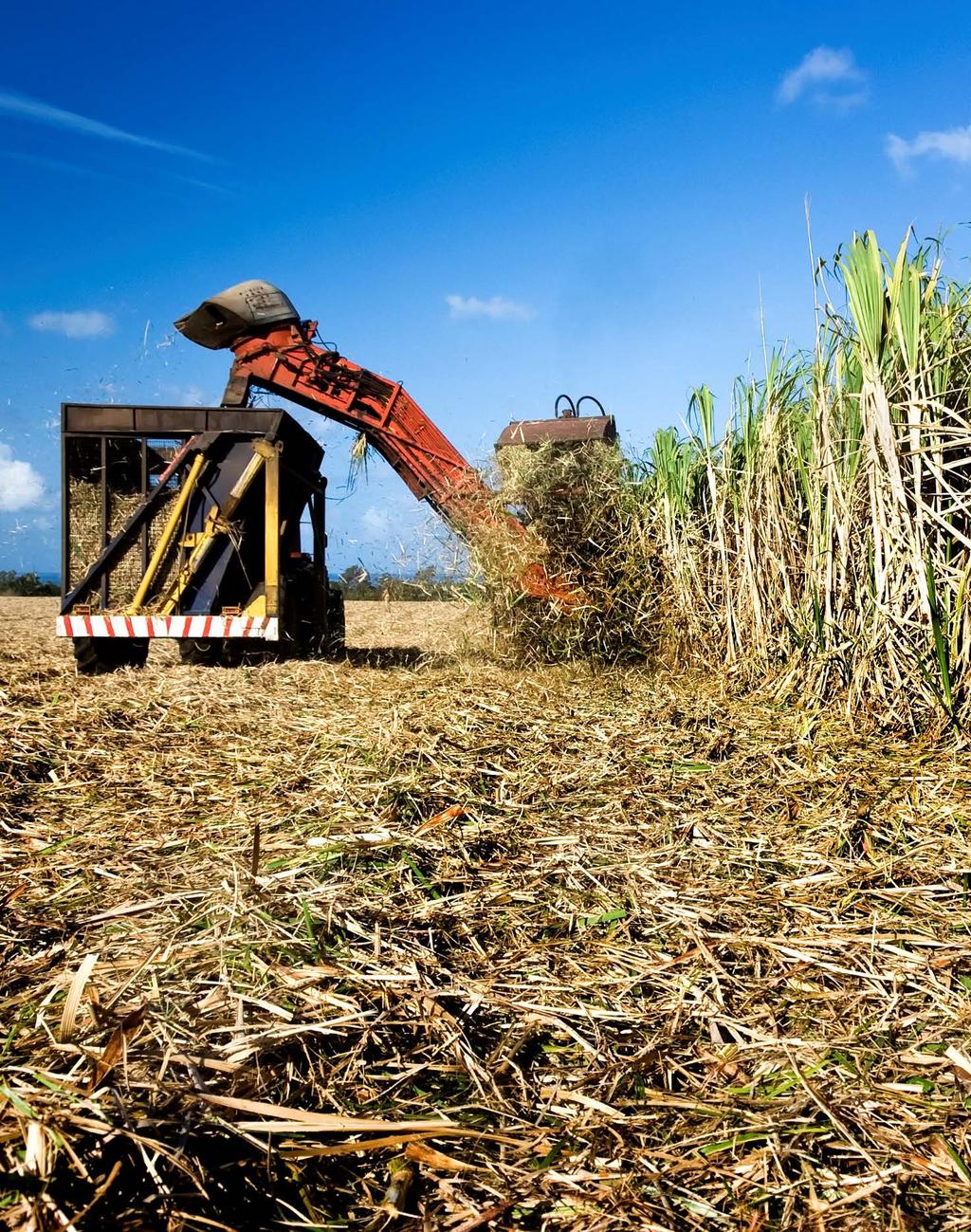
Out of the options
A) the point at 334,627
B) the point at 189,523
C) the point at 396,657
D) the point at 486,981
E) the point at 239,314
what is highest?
the point at 239,314

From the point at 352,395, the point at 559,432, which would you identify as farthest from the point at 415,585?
the point at 352,395

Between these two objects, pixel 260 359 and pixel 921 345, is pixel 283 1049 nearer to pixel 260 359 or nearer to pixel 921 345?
pixel 921 345

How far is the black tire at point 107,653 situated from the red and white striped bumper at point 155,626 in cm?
10

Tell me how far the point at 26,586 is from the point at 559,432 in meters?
26.4

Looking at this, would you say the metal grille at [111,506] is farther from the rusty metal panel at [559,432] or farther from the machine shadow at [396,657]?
the rusty metal panel at [559,432]

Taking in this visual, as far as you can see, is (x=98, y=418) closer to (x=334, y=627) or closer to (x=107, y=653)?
(x=107, y=653)

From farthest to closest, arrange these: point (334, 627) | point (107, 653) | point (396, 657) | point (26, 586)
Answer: point (26, 586), point (396, 657), point (334, 627), point (107, 653)

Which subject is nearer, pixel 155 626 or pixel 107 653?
pixel 155 626

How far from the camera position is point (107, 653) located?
274 inches

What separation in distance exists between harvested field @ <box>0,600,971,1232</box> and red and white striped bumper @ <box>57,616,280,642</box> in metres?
2.47

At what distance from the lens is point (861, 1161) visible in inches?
64.1

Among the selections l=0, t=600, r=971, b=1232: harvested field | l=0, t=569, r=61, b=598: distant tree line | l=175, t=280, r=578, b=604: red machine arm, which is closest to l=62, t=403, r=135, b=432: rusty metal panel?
l=175, t=280, r=578, b=604: red machine arm

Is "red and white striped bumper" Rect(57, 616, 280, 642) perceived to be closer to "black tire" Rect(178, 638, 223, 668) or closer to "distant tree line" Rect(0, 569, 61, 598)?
"black tire" Rect(178, 638, 223, 668)

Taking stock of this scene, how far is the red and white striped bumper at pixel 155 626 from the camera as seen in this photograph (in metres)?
6.63
